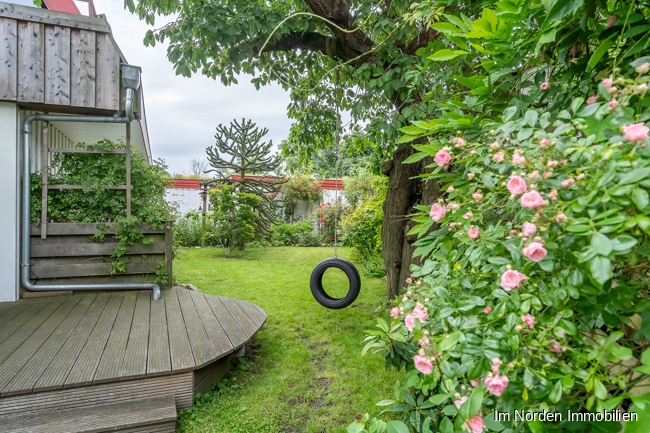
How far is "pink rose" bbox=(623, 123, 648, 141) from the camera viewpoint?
541mm

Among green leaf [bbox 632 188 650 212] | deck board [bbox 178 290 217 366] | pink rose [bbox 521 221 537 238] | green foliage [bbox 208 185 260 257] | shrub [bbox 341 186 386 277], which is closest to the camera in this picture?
green leaf [bbox 632 188 650 212]

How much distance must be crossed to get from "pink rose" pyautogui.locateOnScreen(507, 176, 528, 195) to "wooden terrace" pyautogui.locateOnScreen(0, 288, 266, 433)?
1.95 meters

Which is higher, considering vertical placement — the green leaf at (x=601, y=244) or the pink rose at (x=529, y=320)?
the green leaf at (x=601, y=244)

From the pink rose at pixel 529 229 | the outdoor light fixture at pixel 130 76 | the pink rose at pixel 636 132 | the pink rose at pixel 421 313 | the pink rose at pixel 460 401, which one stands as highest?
the outdoor light fixture at pixel 130 76

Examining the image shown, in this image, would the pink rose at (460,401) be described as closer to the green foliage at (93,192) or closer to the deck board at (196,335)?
the deck board at (196,335)

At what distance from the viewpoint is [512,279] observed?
66 cm

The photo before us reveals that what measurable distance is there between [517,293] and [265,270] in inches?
216

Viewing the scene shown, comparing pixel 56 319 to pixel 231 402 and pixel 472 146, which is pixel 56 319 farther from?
pixel 472 146

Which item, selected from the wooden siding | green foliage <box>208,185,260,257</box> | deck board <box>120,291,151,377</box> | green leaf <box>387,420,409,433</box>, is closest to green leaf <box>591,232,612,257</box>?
green leaf <box>387,420,409,433</box>

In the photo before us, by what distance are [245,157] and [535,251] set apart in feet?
27.2

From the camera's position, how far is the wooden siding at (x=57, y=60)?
3025mm

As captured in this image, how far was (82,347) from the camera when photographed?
210 centimetres

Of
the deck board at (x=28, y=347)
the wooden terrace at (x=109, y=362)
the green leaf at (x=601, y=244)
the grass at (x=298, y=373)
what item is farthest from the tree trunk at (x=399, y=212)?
the deck board at (x=28, y=347)

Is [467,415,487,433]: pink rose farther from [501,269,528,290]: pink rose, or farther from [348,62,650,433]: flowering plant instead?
[501,269,528,290]: pink rose
